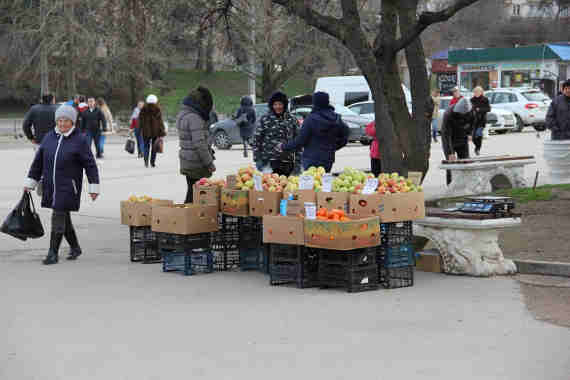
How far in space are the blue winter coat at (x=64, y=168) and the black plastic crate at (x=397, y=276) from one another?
343cm

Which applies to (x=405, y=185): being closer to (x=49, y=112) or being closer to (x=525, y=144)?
(x=49, y=112)

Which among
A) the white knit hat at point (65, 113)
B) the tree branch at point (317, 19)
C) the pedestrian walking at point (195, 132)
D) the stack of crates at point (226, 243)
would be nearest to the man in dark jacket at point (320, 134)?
the tree branch at point (317, 19)

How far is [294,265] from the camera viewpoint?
30.0 ft

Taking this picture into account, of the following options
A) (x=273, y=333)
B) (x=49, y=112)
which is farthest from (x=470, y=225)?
(x=49, y=112)

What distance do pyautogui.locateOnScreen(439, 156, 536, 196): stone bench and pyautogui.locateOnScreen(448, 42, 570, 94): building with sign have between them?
35628 mm

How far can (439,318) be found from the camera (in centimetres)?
769

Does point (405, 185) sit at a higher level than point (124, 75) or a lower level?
lower

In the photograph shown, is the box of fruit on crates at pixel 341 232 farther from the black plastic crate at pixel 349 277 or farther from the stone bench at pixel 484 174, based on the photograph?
the stone bench at pixel 484 174

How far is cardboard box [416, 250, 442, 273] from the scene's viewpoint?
9852mm

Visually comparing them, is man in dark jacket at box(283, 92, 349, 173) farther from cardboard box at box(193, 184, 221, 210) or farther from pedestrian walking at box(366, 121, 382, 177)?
pedestrian walking at box(366, 121, 382, 177)

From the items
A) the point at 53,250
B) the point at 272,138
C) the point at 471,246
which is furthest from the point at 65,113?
the point at 471,246

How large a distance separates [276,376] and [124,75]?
176ft

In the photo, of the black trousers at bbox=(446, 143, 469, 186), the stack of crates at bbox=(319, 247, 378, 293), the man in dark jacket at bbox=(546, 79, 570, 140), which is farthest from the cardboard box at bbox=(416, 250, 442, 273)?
the man in dark jacket at bbox=(546, 79, 570, 140)

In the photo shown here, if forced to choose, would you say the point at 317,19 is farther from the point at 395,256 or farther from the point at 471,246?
the point at 395,256
